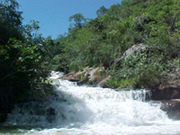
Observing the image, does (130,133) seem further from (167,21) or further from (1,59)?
(167,21)

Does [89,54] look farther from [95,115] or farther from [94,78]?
[95,115]

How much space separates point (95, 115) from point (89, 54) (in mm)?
10922

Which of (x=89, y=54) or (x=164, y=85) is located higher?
(x=89, y=54)

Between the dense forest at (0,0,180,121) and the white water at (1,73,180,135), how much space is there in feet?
2.87

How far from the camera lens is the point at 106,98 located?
11.9 metres

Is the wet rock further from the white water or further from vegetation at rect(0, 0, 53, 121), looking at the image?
vegetation at rect(0, 0, 53, 121)

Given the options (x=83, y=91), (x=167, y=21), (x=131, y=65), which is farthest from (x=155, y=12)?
(x=83, y=91)

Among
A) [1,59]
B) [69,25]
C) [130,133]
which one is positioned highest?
[69,25]

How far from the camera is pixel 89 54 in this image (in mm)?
20531

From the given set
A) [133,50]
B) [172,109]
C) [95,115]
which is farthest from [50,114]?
[133,50]

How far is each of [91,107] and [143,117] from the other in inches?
91.9

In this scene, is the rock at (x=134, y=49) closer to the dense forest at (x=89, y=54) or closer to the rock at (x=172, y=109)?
the dense forest at (x=89, y=54)

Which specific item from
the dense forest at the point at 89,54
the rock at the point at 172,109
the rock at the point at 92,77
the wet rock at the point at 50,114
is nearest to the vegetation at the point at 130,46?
the dense forest at the point at 89,54

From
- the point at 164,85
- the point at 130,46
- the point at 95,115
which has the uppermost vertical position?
the point at 130,46
